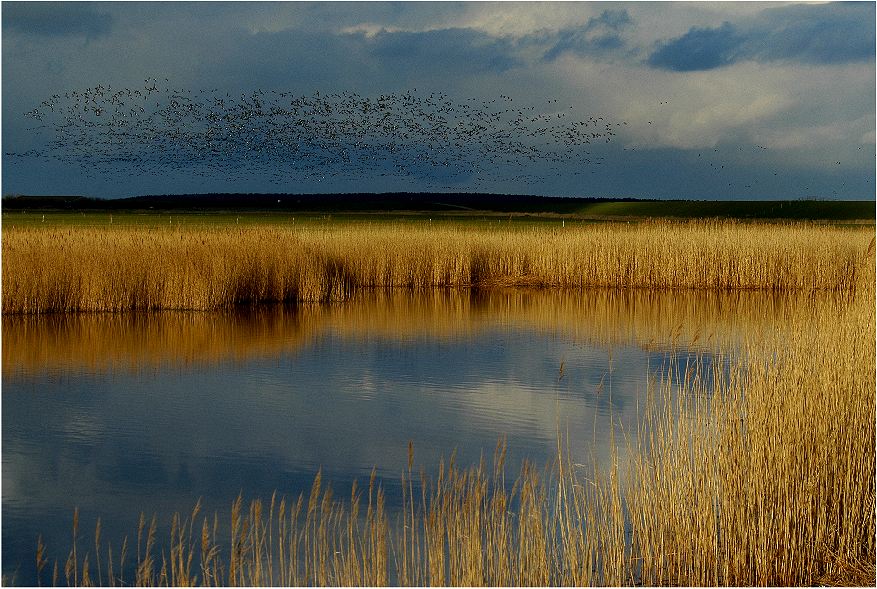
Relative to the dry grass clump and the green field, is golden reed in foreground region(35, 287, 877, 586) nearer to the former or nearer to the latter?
the dry grass clump

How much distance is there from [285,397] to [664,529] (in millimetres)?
5415

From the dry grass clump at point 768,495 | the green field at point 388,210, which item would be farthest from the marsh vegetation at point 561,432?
the green field at point 388,210

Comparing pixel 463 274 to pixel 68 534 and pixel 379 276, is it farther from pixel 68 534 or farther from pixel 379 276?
pixel 68 534

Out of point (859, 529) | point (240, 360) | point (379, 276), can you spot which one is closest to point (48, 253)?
point (240, 360)

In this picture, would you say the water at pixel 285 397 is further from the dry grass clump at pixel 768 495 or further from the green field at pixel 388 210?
the green field at pixel 388 210

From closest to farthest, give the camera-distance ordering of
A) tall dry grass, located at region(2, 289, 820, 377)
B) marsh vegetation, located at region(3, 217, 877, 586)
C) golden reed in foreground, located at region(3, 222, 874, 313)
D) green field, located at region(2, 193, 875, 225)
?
marsh vegetation, located at region(3, 217, 877, 586) → tall dry grass, located at region(2, 289, 820, 377) → golden reed in foreground, located at region(3, 222, 874, 313) → green field, located at region(2, 193, 875, 225)

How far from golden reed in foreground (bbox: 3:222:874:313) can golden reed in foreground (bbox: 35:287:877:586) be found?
9.36 m

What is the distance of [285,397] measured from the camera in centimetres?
951

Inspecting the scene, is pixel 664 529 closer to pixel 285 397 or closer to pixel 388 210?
pixel 285 397

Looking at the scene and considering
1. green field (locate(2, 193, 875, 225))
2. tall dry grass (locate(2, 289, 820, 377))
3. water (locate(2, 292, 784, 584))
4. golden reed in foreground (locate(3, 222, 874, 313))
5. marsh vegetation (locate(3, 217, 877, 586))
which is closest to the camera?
marsh vegetation (locate(3, 217, 877, 586))

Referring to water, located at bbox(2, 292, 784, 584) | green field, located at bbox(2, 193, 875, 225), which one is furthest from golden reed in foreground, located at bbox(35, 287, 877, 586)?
green field, located at bbox(2, 193, 875, 225)

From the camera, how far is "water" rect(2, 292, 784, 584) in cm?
668

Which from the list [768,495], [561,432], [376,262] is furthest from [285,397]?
[376,262]

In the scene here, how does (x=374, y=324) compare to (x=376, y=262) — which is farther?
(x=376, y=262)
